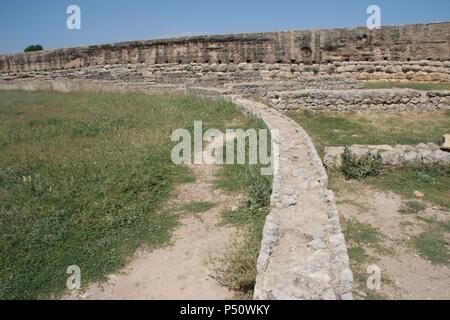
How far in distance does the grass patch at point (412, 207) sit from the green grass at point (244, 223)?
199 cm

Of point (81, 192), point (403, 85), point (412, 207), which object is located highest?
point (403, 85)

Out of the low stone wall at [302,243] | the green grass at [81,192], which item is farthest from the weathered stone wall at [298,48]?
the low stone wall at [302,243]

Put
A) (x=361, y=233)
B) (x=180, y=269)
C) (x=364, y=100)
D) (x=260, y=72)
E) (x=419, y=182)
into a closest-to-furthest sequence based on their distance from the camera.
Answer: (x=180, y=269) < (x=361, y=233) < (x=419, y=182) < (x=364, y=100) < (x=260, y=72)

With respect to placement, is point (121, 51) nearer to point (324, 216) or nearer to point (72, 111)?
point (72, 111)

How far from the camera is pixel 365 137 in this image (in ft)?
29.3

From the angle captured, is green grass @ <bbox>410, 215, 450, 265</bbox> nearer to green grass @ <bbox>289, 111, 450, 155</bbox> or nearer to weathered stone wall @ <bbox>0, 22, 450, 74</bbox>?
green grass @ <bbox>289, 111, 450, 155</bbox>

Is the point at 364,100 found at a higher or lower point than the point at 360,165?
higher

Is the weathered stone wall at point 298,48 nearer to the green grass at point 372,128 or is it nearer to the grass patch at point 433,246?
the green grass at point 372,128

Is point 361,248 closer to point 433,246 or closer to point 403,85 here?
point 433,246

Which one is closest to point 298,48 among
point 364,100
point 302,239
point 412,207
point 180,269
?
point 364,100

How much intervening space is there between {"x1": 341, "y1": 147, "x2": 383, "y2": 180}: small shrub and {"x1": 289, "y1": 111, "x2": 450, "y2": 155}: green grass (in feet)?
3.26

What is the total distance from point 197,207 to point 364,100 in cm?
780

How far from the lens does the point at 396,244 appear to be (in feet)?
15.3

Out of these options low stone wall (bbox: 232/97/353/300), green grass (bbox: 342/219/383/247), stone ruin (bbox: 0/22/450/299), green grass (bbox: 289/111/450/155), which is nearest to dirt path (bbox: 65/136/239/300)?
low stone wall (bbox: 232/97/353/300)
